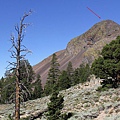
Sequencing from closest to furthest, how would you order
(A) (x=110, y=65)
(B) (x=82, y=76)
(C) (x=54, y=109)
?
(C) (x=54, y=109), (A) (x=110, y=65), (B) (x=82, y=76)

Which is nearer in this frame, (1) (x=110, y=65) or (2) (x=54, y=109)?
(2) (x=54, y=109)

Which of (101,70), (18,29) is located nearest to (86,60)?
(101,70)

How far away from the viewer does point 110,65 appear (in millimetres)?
33219

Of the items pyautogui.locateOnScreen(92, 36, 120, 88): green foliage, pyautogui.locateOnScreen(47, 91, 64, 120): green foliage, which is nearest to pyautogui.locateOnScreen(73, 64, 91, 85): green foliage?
pyautogui.locateOnScreen(92, 36, 120, 88): green foliage

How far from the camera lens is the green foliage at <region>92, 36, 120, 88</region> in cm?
3338

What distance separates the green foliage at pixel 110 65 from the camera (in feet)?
109

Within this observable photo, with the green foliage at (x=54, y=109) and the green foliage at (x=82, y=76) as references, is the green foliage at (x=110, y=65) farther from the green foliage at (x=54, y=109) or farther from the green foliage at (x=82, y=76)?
the green foliage at (x=82, y=76)

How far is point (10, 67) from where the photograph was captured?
12477 millimetres

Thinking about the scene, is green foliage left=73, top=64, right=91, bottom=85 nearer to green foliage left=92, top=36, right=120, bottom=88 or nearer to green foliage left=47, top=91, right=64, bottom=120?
green foliage left=92, top=36, right=120, bottom=88

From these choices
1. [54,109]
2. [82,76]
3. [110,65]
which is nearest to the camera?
[54,109]

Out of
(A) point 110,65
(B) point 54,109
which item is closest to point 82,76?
(A) point 110,65

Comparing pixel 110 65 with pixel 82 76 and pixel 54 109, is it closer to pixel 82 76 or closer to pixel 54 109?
pixel 54 109

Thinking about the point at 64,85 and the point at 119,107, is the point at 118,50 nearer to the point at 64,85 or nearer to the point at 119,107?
the point at 119,107

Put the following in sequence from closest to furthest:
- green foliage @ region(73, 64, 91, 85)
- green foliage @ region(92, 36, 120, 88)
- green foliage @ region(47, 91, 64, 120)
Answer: green foliage @ region(47, 91, 64, 120), green foliage @ region(92, 36, 120, 88), green foliage @ region(73, 64, 91, 85)
